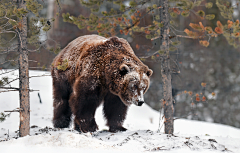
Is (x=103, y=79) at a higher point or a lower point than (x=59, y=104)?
higher

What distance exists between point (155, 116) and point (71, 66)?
233 inches

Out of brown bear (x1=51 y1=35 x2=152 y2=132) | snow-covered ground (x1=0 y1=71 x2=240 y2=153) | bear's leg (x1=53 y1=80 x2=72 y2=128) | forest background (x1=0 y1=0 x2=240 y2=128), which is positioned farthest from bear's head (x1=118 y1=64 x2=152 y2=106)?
forest background (x1=0 y1=0 x2=240 y2=128)

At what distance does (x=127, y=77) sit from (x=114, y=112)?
1.15m

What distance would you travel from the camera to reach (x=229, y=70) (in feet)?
39.2

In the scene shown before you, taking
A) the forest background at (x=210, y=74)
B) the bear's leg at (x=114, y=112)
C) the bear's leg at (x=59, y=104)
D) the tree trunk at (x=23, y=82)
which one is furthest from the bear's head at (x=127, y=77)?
the forest background at (x=210, y=74)

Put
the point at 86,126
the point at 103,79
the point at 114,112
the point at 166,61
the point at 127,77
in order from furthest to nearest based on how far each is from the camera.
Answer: the point at 166,61, the point at 114,112, the point at 86,126, the point at 103,79, the point at 127,77

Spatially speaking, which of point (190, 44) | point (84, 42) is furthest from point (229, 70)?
point (84, 42)

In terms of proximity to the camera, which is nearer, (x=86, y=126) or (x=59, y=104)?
(x=86, y=126)

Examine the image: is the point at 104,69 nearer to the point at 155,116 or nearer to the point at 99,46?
the point at 99,46

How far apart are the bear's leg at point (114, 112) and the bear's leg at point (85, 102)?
0.35 m

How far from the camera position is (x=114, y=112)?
4961mm

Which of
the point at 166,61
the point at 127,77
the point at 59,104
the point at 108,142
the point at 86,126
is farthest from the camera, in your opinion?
the point at 59,104

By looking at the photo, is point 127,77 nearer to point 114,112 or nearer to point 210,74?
point 114,112

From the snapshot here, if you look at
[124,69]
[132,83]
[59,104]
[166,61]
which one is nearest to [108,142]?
[132,83]
